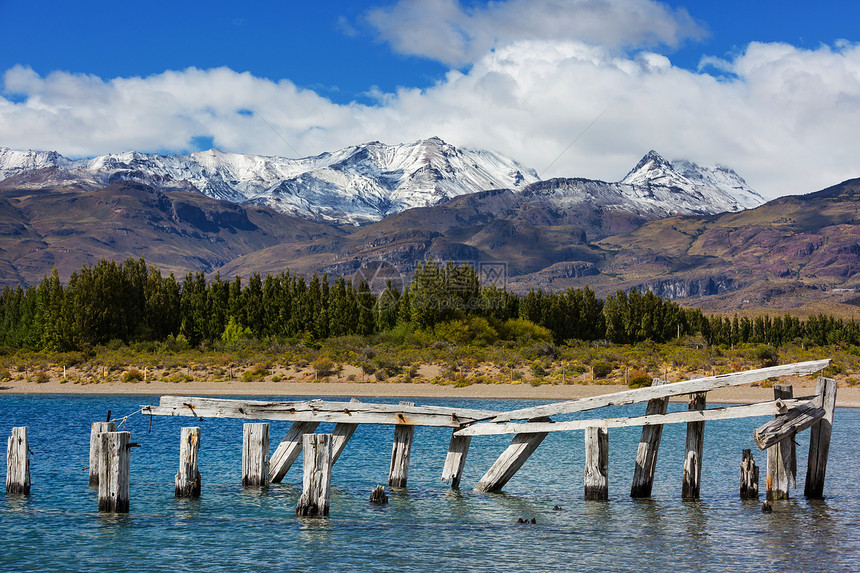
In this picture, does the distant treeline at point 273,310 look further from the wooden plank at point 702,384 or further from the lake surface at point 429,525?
the wooden plank at point 702,384

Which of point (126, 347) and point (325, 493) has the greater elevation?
point (126, 347)

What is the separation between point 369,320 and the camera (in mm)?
92875

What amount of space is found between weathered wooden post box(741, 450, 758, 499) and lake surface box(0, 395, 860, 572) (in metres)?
0.40

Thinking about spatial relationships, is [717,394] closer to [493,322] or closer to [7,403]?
[493,322]

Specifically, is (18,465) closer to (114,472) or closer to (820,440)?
(114,472)

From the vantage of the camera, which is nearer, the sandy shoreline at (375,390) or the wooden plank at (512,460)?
the wooden plank at (512,460)

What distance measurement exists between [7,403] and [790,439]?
48.3 metres

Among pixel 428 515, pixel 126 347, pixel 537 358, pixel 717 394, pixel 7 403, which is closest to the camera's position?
pixel 428 515

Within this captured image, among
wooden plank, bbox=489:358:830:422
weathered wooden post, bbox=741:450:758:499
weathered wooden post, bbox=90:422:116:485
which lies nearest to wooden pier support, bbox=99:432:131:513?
weathered wooden post, bbox=90:422:116:485

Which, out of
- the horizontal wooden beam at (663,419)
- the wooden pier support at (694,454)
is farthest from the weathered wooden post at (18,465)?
the wooden pier support at (694,454)

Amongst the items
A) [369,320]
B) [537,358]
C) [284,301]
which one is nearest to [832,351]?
[537,358]

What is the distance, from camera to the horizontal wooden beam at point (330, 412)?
2280cm

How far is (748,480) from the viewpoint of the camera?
74.7 feet

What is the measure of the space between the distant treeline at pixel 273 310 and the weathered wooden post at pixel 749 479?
2471 inches
